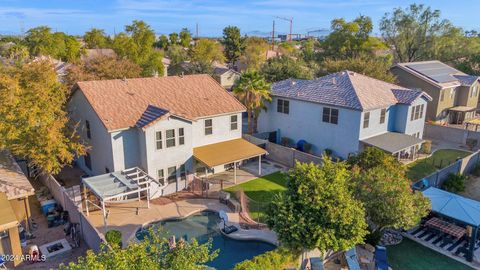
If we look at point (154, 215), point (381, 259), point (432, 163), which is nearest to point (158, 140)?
point (154, 215)

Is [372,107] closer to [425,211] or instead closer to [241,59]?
[425,211]

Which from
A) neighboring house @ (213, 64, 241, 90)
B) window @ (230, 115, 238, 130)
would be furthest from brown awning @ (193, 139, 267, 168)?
neighboring house @ (213, 64, 241, 90)

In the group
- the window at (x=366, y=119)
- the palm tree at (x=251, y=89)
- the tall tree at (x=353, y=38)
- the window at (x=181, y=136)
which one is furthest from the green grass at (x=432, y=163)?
the tall tree at (x=353, y=38)

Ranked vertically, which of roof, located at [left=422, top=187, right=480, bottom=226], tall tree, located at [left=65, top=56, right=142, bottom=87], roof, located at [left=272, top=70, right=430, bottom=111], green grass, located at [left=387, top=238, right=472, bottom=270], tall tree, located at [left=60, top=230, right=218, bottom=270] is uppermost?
tall tree, located at [left=65, top=56, right=142, bottom=87]

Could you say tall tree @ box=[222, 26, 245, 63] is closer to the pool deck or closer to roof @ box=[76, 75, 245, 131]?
roof @ box=[76, 75, 245, 131]

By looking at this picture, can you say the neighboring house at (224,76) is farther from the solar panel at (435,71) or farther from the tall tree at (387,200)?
the tall tree at (387,200)

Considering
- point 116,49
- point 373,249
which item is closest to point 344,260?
point 373,249
